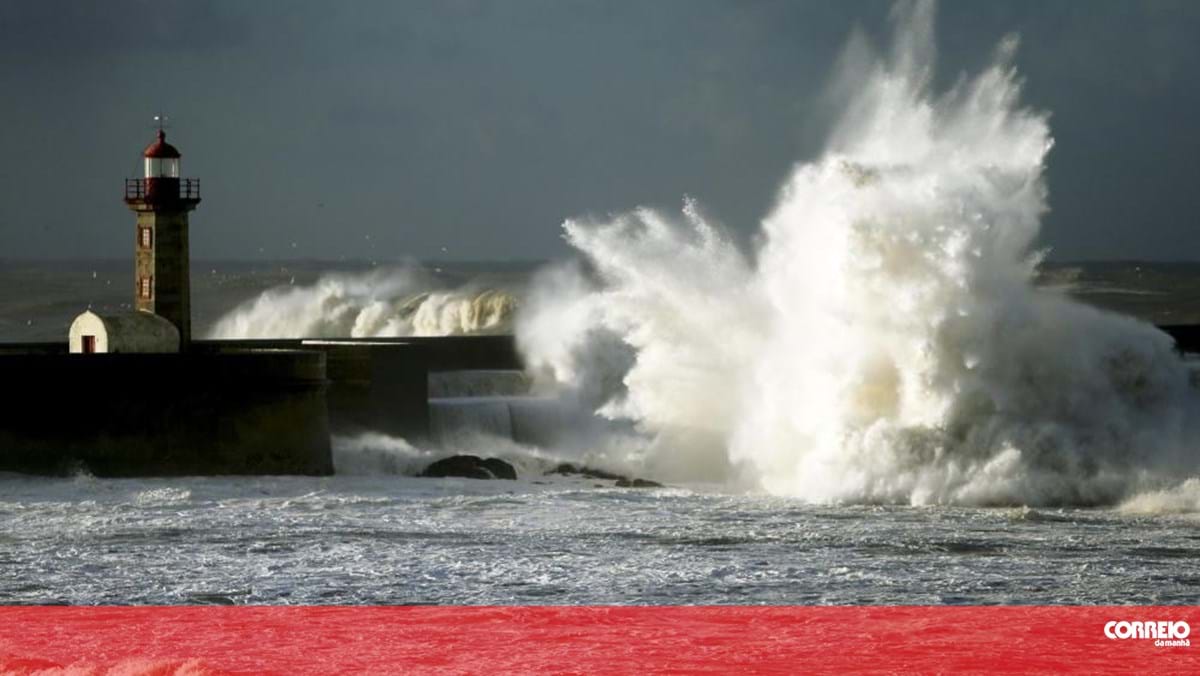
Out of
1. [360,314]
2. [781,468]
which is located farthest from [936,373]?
[360,314]

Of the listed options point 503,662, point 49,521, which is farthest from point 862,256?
point 503,662

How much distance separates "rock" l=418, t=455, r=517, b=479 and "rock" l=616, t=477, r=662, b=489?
920 mm

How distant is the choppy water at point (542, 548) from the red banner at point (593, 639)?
457 millimetres

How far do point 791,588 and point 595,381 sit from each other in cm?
1042

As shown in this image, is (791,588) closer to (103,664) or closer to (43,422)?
(103,664)

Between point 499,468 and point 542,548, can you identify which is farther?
point 499,468

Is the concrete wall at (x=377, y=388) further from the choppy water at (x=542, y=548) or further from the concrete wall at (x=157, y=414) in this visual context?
the choppy water at (x=542, y=548)

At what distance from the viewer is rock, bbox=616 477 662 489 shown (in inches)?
664

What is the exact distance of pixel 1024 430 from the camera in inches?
619

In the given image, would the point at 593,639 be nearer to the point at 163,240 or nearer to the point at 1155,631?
the point at 1155,631

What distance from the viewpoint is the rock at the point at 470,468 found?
57.2ft

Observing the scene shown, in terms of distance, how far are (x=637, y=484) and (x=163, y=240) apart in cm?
474

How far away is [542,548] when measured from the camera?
41.7 ft

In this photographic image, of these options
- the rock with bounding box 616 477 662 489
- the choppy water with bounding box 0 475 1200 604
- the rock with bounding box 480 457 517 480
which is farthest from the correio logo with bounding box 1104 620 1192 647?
the rock with bounding box 480 457 517 480
